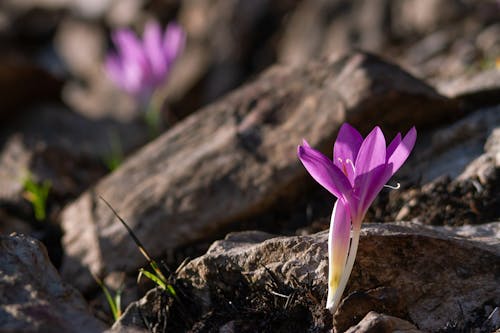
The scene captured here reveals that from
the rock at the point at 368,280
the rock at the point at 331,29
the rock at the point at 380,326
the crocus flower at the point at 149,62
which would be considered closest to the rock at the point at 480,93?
the rock at the point at 368,280

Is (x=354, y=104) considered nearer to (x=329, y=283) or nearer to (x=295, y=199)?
(x=295, y=199)

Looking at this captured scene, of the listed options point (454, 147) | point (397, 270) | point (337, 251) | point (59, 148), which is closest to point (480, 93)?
point (454, 147)

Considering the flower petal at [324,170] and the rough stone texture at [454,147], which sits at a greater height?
the flower petal at [324,170]

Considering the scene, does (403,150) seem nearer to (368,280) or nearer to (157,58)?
(368,280)

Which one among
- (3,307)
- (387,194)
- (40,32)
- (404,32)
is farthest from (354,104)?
(40,32)

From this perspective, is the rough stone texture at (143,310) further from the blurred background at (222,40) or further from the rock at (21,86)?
the rock at (21,86)

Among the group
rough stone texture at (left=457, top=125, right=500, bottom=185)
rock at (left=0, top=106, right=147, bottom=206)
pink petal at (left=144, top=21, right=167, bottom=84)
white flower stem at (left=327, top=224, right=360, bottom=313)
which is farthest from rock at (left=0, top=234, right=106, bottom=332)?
pink petal at (left=144, top=21, right=167, bottom=84)
